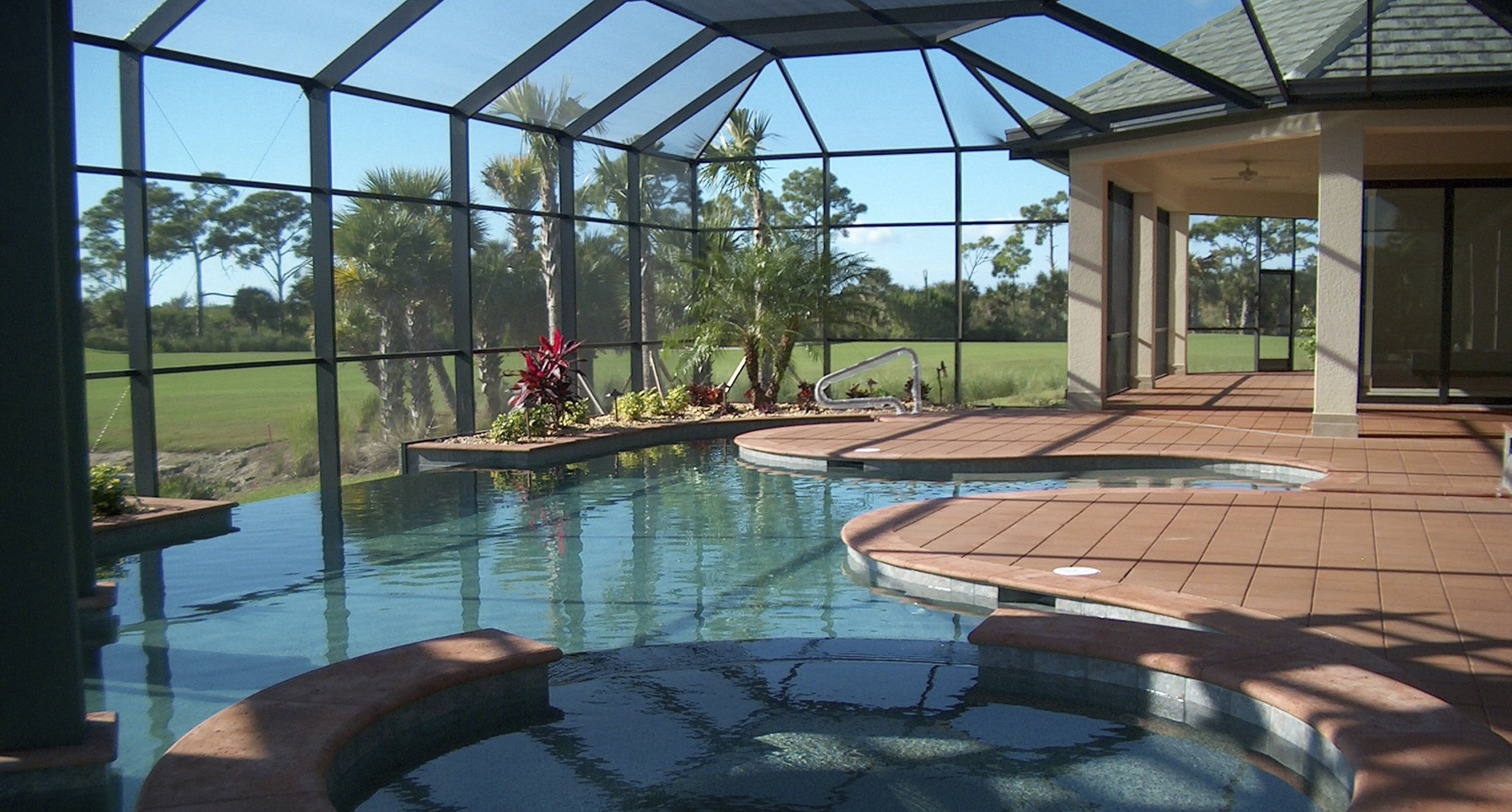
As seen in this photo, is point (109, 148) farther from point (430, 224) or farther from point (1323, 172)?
point (1323, 172)

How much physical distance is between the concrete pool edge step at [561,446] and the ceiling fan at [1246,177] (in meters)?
5.58

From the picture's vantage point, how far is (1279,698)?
409cm

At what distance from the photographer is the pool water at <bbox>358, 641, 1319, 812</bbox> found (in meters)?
3.83

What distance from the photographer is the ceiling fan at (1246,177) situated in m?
14.6

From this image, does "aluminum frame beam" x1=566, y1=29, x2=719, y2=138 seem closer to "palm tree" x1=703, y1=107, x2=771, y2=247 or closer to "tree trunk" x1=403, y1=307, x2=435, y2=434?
"palm tree" x1=703, y1=107, x2=771, y2=247

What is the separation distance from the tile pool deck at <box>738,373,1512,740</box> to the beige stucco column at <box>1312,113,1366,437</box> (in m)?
0.57

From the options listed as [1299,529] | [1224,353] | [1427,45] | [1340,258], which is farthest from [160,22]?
[1224,353]

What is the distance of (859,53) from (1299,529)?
33.2 ft

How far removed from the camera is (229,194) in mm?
28500

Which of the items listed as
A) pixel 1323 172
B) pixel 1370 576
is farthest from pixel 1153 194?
pixel 1370 576

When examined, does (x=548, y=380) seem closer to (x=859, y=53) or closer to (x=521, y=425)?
(x=521, y=425)

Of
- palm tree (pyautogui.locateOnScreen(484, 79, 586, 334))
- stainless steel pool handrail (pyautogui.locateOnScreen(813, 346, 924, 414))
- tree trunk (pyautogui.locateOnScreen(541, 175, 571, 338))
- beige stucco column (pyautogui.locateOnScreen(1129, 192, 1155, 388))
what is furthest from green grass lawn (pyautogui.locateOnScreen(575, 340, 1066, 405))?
stainless steel pool handrail (pyautogui.locateOnScreen(813, 346, 924, 414))

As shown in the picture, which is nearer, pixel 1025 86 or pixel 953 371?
pixel 1025 86

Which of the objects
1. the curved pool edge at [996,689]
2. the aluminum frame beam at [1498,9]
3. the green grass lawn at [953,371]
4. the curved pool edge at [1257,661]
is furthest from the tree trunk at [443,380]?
the curved pool edge at [996,689]
